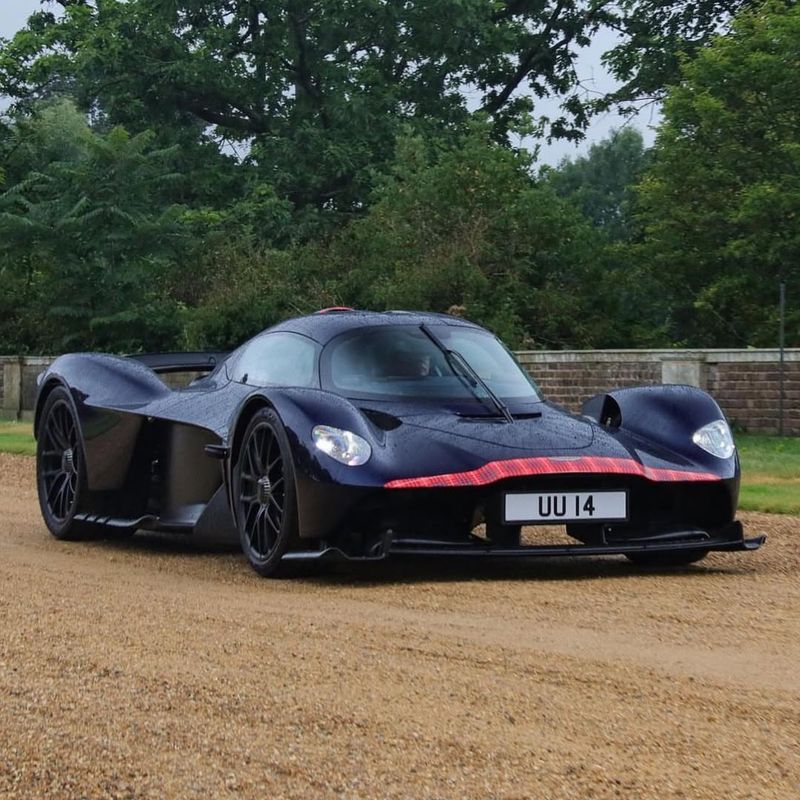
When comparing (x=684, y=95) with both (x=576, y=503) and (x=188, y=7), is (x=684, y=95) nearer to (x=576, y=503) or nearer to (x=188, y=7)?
(x=188, y=7)

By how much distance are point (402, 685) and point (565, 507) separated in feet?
9.56

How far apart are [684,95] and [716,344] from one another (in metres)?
4.58

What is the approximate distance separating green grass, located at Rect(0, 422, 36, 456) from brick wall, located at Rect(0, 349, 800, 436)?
22.9 ft

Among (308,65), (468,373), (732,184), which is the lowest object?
(468,373)

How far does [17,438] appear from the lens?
2447 cm

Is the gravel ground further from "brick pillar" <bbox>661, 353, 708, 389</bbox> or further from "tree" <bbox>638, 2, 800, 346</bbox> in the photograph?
"tree" <bbox>638, 2, 800, 346</bbox>

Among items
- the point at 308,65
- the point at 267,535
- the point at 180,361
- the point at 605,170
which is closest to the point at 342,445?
the point at 267,535

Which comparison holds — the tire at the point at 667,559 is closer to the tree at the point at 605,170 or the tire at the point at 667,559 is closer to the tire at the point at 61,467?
the tire at the point at 61,467

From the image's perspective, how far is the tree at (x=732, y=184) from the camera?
27.9m

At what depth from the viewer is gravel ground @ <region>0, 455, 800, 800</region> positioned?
160 inches

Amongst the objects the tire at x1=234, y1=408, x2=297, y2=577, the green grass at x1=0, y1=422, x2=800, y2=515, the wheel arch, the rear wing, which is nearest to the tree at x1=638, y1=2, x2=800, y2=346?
the green grass at x1=0, y1=422, x2=800, y2=515

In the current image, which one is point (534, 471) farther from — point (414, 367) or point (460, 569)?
point (414, 367)

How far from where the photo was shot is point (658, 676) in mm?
5371

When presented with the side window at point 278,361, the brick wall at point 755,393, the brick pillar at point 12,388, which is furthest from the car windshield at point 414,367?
the brick pillar at point 12,388
